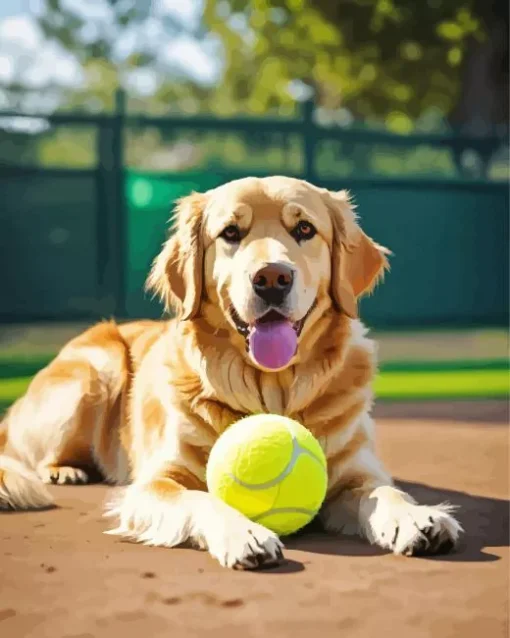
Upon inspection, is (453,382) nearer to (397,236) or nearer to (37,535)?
(397,236)

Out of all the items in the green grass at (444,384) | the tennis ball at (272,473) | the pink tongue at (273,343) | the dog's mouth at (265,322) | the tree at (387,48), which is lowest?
the green grass at (444,384)

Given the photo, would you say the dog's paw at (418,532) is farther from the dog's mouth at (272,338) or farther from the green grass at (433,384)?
the green grass at (433,384)

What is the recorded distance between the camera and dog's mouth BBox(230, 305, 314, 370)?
4250mm

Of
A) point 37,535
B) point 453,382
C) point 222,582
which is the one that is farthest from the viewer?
point 453,382

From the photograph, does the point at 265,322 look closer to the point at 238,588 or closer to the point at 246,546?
the point at 246,546

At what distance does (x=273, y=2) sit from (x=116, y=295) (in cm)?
854

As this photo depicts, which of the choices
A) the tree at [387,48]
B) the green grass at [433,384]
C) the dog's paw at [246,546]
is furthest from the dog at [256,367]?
the tree at [387,48]

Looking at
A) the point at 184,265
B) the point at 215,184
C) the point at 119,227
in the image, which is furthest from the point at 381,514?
the point at 215,184

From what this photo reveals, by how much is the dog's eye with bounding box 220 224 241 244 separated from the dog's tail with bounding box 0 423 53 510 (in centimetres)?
133

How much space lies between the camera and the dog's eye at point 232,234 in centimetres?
446

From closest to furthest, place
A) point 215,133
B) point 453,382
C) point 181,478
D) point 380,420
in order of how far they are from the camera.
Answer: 1. point 181,478
2. point 380,420
3. point 453,382
4. point 215,133

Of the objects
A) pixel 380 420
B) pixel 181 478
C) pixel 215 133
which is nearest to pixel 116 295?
pixel 215 133

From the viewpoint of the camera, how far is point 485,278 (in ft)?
46.4

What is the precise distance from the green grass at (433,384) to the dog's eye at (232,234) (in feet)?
12.7
